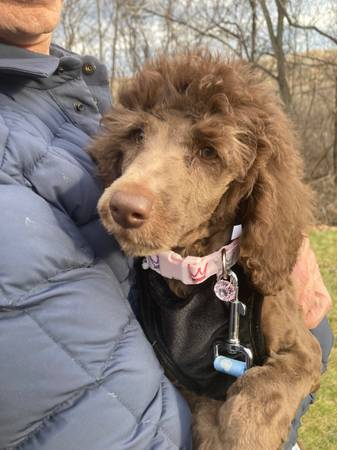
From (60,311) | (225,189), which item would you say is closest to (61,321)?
(60,311)

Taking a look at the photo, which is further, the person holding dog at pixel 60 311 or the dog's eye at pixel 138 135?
the dog's eye at pixel 138 135

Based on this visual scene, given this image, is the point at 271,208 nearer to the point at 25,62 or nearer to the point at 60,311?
the point at 60,311

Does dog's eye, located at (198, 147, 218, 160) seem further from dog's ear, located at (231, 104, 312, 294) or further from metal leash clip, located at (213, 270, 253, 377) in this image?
metal leash clip, located at (213, 270, 253, 377)

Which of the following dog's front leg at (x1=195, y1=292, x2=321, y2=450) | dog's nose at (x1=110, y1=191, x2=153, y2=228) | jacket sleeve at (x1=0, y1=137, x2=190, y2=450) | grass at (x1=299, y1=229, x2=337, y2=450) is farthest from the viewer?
grass at (x1=299, y1=229, x2=337, y2=450)

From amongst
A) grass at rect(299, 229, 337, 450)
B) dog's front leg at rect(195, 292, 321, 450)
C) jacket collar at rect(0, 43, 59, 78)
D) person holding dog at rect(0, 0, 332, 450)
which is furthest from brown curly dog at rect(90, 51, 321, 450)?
grass at rect(299, 229, 337, 450)

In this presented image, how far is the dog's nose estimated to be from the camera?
1.41 m

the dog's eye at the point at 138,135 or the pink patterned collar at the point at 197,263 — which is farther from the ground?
the dog's eye at the point at 138,135

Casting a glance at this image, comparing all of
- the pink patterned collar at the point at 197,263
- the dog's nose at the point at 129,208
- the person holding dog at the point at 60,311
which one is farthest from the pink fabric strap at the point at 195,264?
the dog's nose at the point at 129,208

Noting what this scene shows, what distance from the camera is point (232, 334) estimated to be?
1656 millimetres

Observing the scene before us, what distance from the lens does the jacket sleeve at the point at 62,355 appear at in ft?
3.89

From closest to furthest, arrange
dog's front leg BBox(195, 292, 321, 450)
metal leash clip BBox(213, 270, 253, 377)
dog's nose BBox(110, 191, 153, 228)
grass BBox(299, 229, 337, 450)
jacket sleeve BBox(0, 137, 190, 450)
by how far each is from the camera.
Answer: jacket sleeve BBox(0, 137, 190, 450)
dog's nose BBox(110, 191, 153, 228)
dog's front leg BBox(195, 292, 321, 450)
metal leash clip BBox(213, 270, 253, 377)
grass BBox(299, 229, 337, 450)

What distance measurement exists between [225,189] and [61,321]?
0.70 m

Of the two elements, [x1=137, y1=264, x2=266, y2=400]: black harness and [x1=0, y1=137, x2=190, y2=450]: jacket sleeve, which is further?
[x1=137, y1=264, x2=266, y2=400]: black harness

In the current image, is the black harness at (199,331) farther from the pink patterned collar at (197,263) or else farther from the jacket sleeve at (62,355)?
the jacket sleeve at (62,355)
